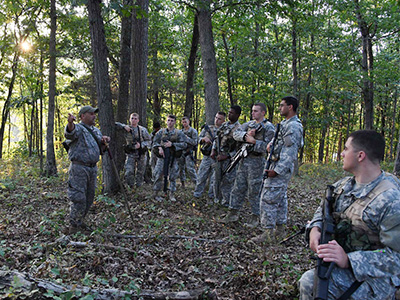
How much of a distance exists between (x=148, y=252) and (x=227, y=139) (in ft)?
11.7

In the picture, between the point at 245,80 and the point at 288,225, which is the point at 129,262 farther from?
the point at 245,80

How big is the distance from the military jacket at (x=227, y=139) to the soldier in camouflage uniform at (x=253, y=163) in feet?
2.32

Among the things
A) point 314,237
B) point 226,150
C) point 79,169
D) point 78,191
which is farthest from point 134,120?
point 314,237

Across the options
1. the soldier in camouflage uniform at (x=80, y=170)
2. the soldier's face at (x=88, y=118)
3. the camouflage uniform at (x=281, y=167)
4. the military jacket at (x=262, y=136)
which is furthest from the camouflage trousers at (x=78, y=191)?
the camouflage uniform at (x=281, y=167)

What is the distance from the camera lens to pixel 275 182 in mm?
5133

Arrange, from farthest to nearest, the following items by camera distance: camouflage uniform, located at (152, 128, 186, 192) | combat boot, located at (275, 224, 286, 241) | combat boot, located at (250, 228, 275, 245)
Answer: camouflage uniform, located at (152, 128, 186, 192)
combat boot, located at (275, 224, 286, 241)
combat boot, located at (250, 228, 275, 245)

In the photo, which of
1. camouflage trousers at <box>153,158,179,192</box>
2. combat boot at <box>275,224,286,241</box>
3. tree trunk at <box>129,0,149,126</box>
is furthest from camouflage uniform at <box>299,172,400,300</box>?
tree trunk at <box>129,0,149,126</box>

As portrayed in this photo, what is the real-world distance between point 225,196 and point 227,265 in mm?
3293

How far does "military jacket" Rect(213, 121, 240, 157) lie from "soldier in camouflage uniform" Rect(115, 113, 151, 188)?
9.35 feet

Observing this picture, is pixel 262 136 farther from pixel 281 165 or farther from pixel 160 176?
pixel 160 176

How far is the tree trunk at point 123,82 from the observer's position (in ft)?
29.0

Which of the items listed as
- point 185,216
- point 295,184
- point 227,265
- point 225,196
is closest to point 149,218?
point 185,216

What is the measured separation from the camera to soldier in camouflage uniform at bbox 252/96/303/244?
499 centimetres

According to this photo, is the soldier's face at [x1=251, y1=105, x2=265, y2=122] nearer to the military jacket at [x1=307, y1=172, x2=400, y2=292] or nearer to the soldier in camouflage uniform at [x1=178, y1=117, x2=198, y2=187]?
the soldier in camouflage uniform at [x1=178, y1=117, x2=198, y2=187]
